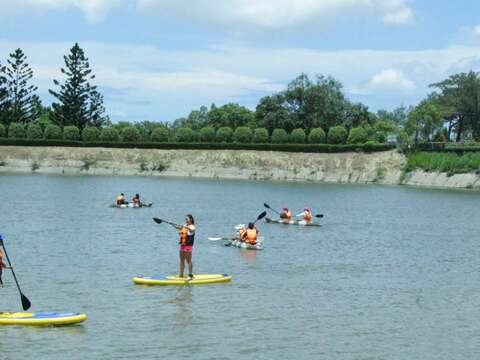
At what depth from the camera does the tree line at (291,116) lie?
13750 centimetres

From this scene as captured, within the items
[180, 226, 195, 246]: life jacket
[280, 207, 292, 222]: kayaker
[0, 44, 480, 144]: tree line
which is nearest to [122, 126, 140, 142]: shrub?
[0, 44, 480, 144]: tree line

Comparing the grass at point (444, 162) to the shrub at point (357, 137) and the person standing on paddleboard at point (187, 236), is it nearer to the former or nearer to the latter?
the shrub at point (357, 137)

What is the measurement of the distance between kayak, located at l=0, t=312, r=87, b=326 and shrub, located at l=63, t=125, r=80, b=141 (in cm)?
11489

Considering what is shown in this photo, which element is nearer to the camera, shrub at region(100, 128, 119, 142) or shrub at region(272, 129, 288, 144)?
shrub at region(272, 129, 288, 144)

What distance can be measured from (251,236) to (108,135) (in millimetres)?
97284

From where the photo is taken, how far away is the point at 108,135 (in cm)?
13862

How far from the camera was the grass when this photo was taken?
108 m

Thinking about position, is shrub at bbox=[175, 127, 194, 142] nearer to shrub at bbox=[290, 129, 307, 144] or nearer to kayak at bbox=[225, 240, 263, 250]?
shrub at bbox=[290, 129, 307, 144]

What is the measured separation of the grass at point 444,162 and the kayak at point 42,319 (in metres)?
88.4

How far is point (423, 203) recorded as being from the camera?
83.2 m

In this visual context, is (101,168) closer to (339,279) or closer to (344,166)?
(344,166)

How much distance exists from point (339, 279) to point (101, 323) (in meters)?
12.8

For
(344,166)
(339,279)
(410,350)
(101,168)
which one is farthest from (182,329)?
(101,168)

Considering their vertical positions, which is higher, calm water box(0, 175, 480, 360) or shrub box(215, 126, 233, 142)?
shrub box(215, 126, 233, 142)
